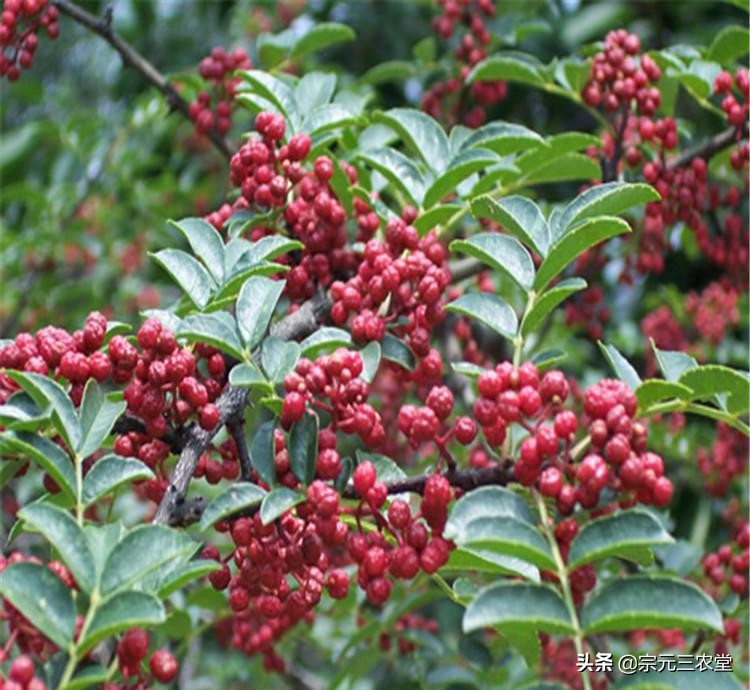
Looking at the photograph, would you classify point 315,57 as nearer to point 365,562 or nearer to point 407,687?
point 407,687

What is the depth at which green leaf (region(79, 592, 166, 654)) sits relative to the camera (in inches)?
38.9

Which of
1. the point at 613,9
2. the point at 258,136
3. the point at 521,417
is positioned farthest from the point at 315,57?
the point at 521,417

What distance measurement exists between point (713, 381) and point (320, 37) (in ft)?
4.32

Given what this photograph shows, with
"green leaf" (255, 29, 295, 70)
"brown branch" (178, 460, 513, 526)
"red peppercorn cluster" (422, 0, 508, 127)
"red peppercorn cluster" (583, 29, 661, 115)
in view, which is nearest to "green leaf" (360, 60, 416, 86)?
"red peppercorn cluster" (422, 0, 508, 127)

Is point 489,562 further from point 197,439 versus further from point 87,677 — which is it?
point 87,677

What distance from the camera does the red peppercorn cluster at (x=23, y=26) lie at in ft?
6.25

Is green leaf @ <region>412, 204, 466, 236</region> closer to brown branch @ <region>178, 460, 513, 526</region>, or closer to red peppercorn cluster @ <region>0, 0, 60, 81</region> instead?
brown branch @ <region>178, 460, 513, 526</region>

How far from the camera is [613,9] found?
12.1 ft

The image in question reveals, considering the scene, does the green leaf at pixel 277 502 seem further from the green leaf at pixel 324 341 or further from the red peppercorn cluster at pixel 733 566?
the red peppercorn cluster at pixel 733 566

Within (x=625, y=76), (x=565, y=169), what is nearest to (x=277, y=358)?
(x=565, y=169)

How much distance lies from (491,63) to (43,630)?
1442 mm

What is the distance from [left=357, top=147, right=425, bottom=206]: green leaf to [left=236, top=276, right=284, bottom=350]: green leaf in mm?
423

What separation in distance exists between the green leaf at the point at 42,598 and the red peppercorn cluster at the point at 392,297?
1.73ft

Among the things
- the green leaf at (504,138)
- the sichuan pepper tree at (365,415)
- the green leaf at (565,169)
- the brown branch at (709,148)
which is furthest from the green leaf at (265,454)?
the brown branch at (709,148)
